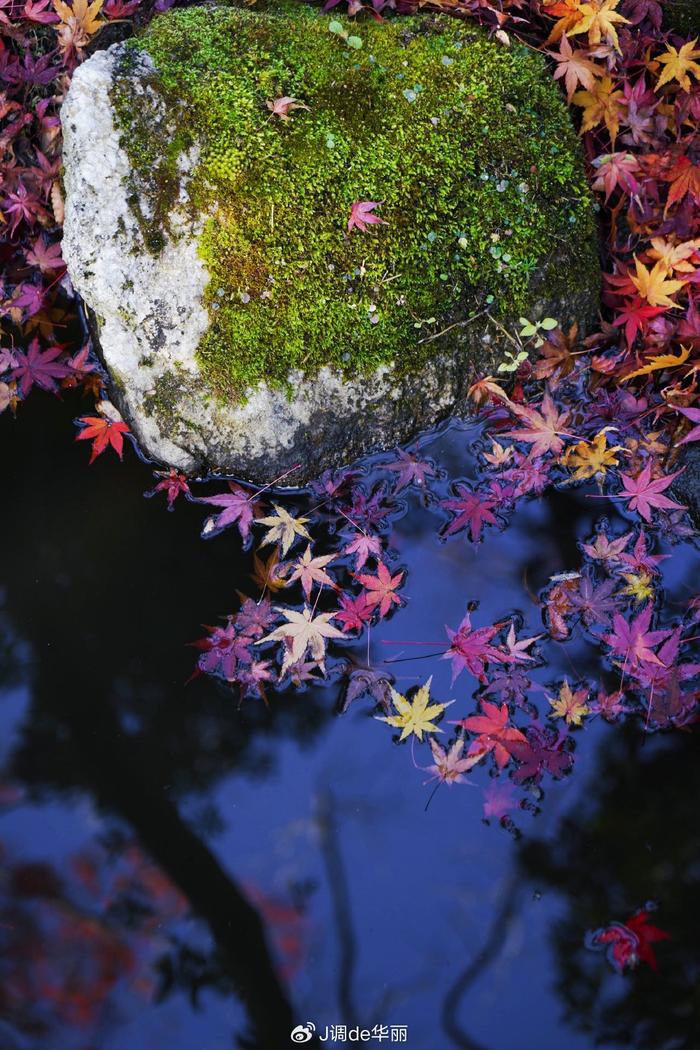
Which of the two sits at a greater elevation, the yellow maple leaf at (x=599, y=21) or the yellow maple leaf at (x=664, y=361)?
the yellow maple leaf at (x=599, y=21)

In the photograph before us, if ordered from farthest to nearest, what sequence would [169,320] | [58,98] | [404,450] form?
[58,98] → [404,450] → [169,320]

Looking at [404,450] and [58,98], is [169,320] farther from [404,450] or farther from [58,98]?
[58,98]

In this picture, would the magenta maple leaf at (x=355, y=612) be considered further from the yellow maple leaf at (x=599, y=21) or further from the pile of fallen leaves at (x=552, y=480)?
the yellow maple leaf at (x=599, y=21)

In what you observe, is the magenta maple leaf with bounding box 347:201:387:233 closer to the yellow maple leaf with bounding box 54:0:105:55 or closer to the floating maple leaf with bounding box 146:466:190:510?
the floating maple leaf with bounding box 146:466:190:510

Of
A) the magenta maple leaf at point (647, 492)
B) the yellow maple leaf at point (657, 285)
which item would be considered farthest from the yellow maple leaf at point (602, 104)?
the magenta maple leaf at point (647, 492)

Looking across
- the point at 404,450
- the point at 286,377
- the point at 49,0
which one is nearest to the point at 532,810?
the point at 404,450

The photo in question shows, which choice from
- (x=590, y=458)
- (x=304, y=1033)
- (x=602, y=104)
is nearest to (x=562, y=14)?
(x=602, y=104)

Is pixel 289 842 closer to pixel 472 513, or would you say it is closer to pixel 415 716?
pixel 415 716
